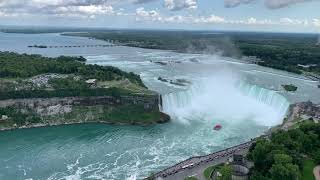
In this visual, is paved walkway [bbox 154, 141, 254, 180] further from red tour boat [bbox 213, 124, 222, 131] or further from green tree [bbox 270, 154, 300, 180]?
red tour boat [bbox 213, 124, 222, 131]

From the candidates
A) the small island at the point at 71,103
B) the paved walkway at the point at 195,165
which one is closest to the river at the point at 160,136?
the small island at the point at 71,103

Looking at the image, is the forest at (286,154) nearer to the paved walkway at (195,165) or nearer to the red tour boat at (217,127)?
the paved walkway at (195,165)

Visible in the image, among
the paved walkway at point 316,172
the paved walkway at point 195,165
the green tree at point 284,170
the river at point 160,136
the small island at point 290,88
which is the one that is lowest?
the river at point 160,136

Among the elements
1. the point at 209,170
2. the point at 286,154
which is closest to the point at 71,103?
the point at 209,170

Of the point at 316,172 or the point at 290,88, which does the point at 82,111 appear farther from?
the point at 290,88

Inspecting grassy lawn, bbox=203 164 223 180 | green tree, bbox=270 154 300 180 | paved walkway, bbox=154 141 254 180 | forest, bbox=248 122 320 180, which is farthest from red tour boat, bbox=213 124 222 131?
green tree, bbox=270 154 300 180

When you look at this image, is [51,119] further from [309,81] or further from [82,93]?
[309,81]
